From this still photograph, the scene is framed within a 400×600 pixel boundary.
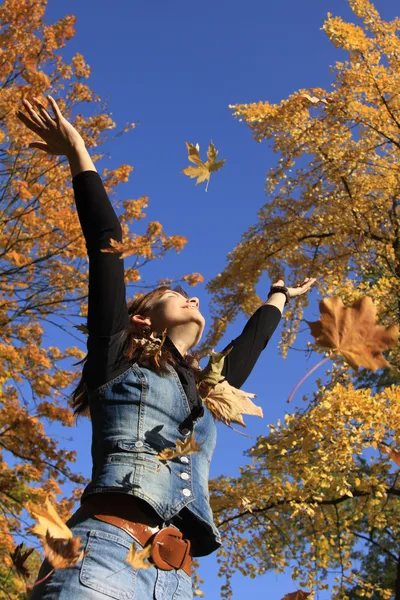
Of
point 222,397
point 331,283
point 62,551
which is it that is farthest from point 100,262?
point 331,283

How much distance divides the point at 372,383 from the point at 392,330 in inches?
504

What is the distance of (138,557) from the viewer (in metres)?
1.22

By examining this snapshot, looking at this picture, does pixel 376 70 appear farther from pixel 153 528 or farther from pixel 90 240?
pixel 153 528

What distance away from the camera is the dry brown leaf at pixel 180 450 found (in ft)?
4.39

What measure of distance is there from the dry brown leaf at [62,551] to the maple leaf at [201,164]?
1.05 meters

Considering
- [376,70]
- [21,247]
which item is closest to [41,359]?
[21,247]

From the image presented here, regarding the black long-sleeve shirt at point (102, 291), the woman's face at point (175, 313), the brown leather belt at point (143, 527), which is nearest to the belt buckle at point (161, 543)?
the brown leather belt at point (143, 527)

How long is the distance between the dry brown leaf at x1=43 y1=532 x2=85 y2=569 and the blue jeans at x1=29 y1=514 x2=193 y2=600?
0.01m

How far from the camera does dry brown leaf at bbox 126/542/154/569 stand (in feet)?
3.93

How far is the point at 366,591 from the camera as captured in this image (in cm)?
431

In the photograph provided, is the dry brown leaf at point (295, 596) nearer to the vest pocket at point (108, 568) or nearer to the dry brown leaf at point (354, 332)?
the vest pocket at point (108, 568)

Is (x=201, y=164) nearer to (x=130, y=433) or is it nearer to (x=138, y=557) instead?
(x=130, y=433)

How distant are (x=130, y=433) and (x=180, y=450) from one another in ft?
0.49

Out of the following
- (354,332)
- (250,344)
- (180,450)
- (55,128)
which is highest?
(55,128)
